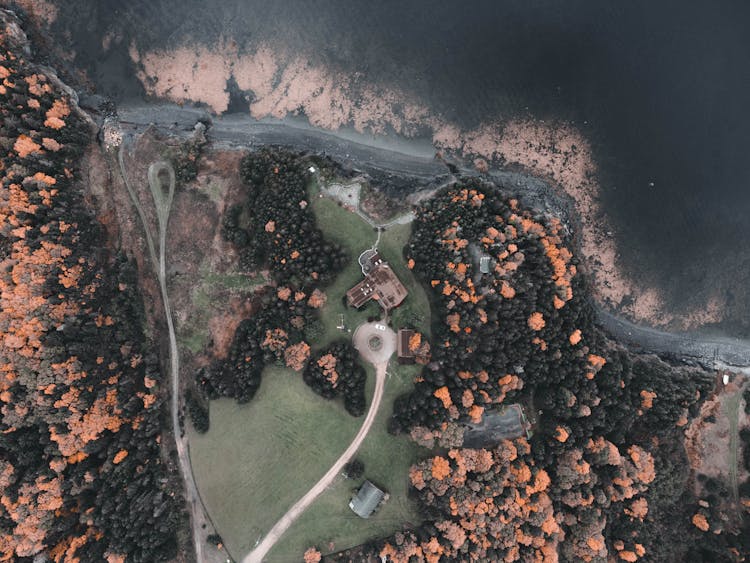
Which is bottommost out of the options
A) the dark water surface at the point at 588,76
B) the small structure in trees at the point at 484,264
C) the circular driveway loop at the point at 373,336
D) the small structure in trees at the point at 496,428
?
the small structure in trees at the point at 496,428

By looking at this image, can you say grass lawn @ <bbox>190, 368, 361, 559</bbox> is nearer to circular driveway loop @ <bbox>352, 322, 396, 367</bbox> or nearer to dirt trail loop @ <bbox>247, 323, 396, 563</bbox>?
dirt trail loop @ <bbox>247, 323, 396, 563</bbox>

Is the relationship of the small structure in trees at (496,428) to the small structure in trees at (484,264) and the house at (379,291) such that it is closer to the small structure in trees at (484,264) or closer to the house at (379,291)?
the small structure in trees at (484,264)

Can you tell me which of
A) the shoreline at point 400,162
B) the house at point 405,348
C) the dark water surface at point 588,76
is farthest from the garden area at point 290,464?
the dark water surface at point 588,76

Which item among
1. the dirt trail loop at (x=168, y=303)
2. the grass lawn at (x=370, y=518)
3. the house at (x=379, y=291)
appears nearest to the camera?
the grass lawn at (x=370, y=518)

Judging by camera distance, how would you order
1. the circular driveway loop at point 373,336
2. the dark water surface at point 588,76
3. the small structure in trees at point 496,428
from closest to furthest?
the small structure in trees at point 496,428, the circular driveway loop at point 373,336, the dark water surface at point 588,76

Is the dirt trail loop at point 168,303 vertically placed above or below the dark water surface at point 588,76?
below

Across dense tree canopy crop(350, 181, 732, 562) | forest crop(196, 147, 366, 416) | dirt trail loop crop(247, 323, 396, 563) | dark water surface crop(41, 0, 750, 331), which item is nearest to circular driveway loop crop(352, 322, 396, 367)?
dirt trail loop crop(247, 323, 396, 563)

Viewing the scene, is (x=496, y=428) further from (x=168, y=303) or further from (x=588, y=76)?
(x=588, y=76)
